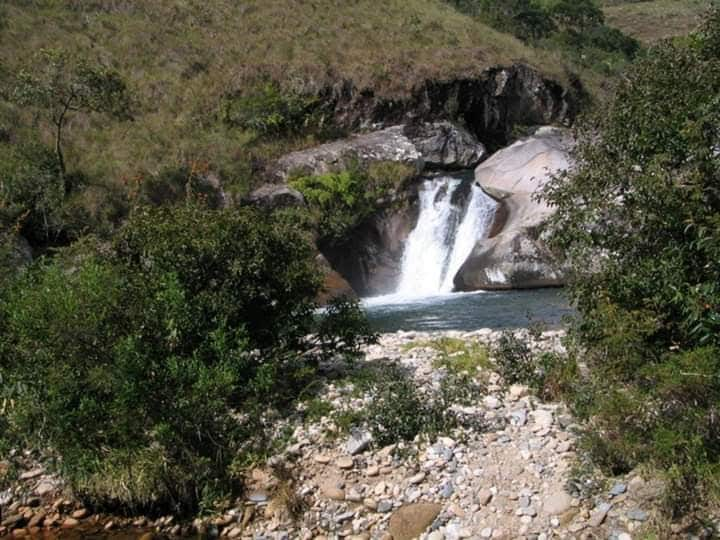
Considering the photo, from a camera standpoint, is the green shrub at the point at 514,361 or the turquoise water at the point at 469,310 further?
the turquoise water at the point at 469,310

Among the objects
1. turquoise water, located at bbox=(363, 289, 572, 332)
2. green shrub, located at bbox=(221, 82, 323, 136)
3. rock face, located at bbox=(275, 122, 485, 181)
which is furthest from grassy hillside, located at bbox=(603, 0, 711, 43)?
turquoise water, located at bbox=(363, 289, 572, 332)

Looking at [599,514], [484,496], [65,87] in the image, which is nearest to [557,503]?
[599,514]

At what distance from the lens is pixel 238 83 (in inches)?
1136

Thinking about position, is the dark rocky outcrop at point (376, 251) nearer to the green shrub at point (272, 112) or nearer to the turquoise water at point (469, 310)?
the turquoise water at point (469, 310)

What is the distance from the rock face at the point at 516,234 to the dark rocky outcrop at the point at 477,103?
6932mm

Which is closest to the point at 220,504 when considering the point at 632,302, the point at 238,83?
the point at 632,302

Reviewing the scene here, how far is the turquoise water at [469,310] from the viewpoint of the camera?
1421 centimetres

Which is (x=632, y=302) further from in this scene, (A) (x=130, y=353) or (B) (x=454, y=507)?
(A) (x=130, y=353)

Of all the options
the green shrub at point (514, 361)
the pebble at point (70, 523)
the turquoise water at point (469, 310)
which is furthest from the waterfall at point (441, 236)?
the pebble at point (70, 523)

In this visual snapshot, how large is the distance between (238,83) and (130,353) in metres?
24.1

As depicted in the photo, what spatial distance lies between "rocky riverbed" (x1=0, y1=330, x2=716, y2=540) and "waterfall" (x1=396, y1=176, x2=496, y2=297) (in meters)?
12.5

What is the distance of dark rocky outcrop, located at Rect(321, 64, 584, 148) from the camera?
28.4 metres

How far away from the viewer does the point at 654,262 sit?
21.6 ft

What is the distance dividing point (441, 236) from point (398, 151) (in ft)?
17.1
